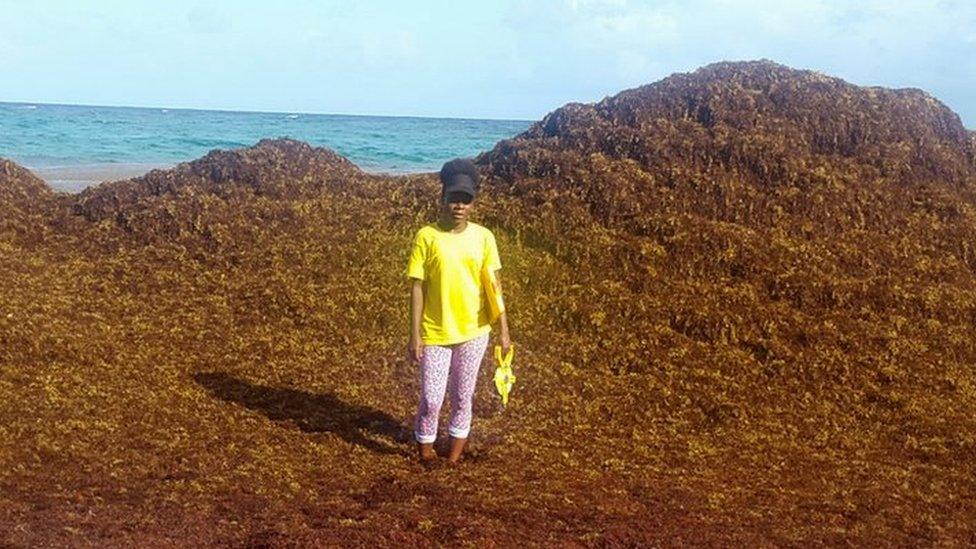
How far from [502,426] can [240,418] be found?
5.37 feet

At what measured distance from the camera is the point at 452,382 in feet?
18.2

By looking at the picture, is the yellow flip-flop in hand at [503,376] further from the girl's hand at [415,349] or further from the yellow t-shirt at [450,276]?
the girl's hand at [415,349]

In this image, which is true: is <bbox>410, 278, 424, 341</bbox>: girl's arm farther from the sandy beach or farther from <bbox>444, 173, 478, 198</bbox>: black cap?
the sandy beach

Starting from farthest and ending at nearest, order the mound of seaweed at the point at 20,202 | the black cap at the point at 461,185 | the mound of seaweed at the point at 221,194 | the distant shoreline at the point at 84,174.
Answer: the distant shoreline at the point at 84,174 → the mound of seaweed at the point at 20,202 → the mound of seaweed at the point at 221,194 → the black cap at the point at 461,185

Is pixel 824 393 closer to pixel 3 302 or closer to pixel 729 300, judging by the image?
pixel 729 300

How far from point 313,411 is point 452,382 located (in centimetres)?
123

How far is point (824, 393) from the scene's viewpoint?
22.1 feet

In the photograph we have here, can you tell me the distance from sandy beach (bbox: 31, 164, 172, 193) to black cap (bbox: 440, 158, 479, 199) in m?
15.3

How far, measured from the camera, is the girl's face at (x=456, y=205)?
17.3 feet

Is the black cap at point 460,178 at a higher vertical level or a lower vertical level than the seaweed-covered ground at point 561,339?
higher

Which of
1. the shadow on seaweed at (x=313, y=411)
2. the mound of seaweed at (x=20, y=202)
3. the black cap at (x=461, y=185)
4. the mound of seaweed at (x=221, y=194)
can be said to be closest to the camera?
the black cap at (x=461, y=185)

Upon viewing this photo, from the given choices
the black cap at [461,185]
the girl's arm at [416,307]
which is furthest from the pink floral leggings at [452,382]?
the black cap at [461,185]

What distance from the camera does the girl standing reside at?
531 cm

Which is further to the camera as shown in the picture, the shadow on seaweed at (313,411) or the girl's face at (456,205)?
the shadow on seaweed at (313,411)
